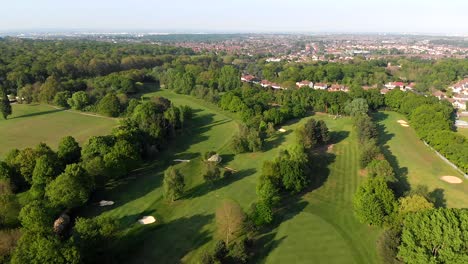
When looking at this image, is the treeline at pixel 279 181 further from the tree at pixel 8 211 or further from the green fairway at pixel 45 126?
the green fairway at pixel 45 126

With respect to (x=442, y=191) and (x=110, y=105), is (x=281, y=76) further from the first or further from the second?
(x=442, y=191)

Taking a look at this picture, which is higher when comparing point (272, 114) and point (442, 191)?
point (272, 114)

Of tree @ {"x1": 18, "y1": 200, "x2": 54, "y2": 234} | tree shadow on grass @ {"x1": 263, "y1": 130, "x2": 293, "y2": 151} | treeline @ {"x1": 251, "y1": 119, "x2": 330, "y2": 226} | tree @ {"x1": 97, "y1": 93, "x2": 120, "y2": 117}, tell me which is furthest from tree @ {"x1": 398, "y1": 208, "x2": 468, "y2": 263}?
tree @ {"x1": 97, "y1": 93, "x2": 120, "y2": 117}

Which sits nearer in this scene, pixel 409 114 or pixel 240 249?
pixel 240 249

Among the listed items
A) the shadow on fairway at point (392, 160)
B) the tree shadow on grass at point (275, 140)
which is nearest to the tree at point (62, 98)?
the tree shadow on grass at point (275, 140)

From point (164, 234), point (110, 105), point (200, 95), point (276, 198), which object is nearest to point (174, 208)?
point (164, 234)

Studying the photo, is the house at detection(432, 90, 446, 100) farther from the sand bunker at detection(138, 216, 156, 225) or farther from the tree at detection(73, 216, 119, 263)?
the tree at detection(73, 216, 119, 263)
